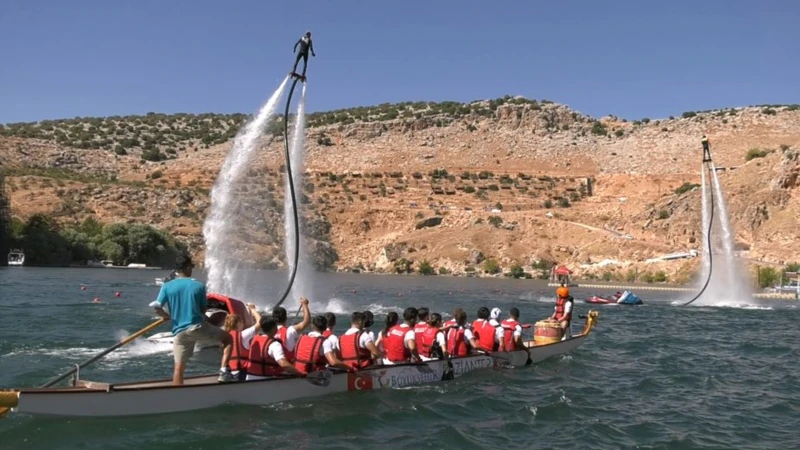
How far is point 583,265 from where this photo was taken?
73500 mm

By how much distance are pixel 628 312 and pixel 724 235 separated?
11275 millimetres

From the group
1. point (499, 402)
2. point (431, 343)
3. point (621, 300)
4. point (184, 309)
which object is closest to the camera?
point (184, 309)

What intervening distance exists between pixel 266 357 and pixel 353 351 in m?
2.17

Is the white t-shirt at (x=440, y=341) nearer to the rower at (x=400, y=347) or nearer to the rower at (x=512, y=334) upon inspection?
the rower at (x=400, y=347)

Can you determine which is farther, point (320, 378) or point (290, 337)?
point (320, 378)

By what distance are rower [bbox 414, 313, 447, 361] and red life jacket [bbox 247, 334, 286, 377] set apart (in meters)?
4.49

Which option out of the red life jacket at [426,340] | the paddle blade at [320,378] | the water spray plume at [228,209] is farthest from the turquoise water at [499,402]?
the water spray plume at [228,209]

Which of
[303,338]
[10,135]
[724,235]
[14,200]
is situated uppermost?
[10,135]

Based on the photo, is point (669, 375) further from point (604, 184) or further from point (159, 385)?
point (604, 184)

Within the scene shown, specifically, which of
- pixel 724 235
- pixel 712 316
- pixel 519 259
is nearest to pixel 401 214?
pixel 519 259

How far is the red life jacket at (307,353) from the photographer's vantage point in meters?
13.9

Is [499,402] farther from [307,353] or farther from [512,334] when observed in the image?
[307,353]

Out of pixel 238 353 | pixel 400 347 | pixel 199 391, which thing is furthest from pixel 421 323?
pixel 199 391

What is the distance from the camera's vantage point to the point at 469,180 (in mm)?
104188
